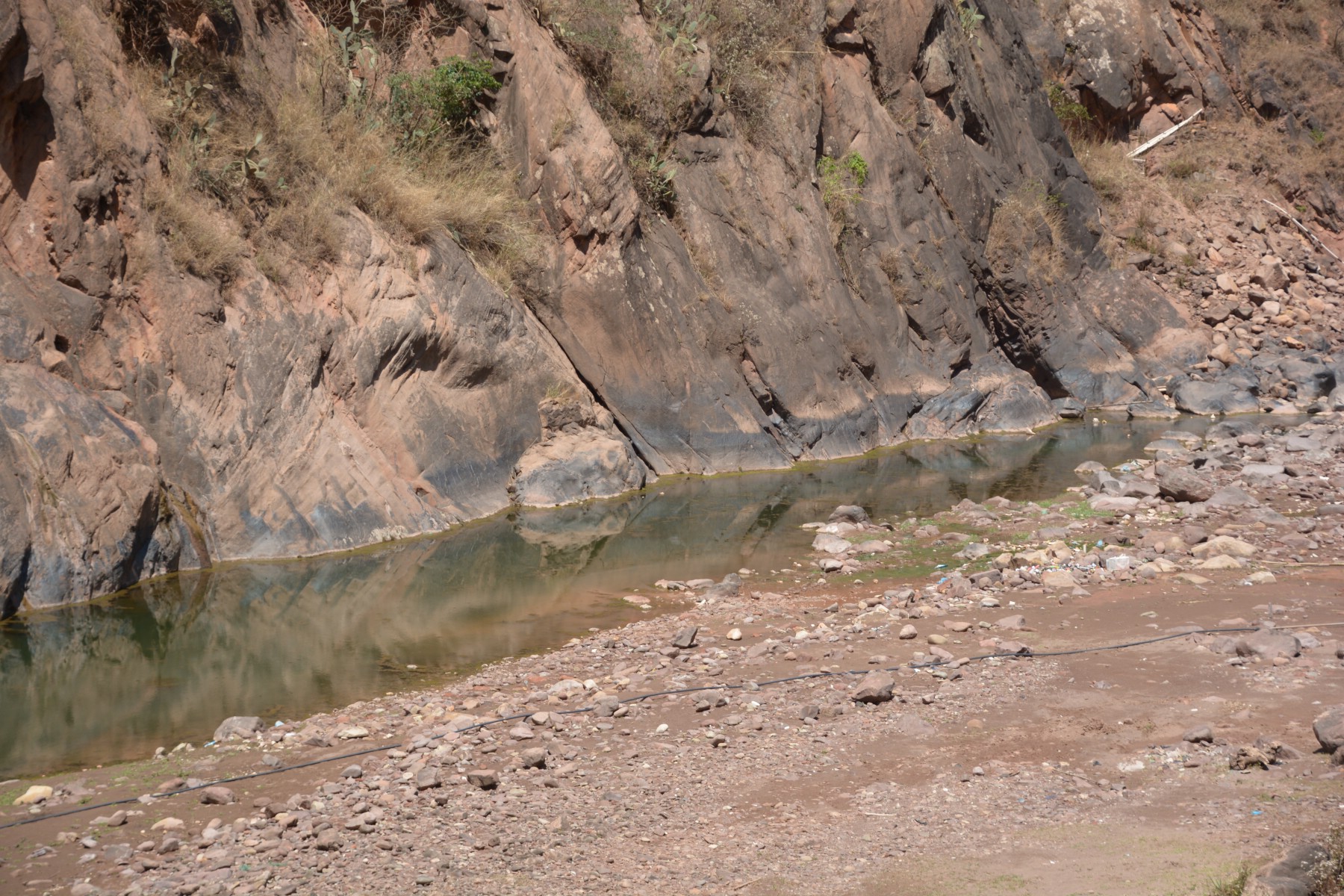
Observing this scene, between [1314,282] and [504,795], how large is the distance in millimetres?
26185

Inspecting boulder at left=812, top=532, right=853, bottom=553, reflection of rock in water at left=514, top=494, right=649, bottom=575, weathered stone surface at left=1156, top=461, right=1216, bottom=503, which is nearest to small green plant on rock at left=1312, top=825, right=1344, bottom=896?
boulder at left=812, top=532, right=853, bottom=553

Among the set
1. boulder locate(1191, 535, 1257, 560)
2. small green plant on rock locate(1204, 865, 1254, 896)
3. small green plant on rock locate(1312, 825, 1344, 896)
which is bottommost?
boulder locate(1191, 535, 1257, 560)

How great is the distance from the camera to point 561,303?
50.0 ft

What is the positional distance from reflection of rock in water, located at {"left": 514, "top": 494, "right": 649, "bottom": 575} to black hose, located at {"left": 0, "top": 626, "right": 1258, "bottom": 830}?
14.3 feet

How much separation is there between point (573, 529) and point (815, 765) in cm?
732

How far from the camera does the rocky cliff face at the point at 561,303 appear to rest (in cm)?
1040

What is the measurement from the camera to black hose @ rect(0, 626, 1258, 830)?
222 inches

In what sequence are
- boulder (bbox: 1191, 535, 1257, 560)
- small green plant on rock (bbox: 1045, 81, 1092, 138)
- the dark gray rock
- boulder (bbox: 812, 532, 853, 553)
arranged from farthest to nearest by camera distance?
small green plant on rock (bbox: 1045, 81, 1092, 138) → the dark gray rock → boulder (bbox: 812, 532, 853, 553) → boulder (bbox: 1191, 535, 1257, 560)

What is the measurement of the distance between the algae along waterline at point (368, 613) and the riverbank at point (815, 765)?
0.75 m

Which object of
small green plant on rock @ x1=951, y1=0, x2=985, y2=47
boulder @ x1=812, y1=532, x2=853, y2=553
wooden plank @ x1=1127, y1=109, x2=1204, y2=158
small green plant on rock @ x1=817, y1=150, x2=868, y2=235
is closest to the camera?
boulder @ x1=812, y1=532, x2=853, y2=553

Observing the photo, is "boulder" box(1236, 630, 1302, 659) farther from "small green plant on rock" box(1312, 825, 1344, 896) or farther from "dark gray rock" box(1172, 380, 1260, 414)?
"dark gray rock" box(1172, 380, 1260, 414)

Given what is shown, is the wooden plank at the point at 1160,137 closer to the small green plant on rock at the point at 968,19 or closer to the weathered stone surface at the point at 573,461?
the small green plant on rock at the point at 968,19

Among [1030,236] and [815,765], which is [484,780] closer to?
[815,765]

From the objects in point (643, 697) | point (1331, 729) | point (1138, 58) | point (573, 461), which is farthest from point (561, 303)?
point (1138, 58)
